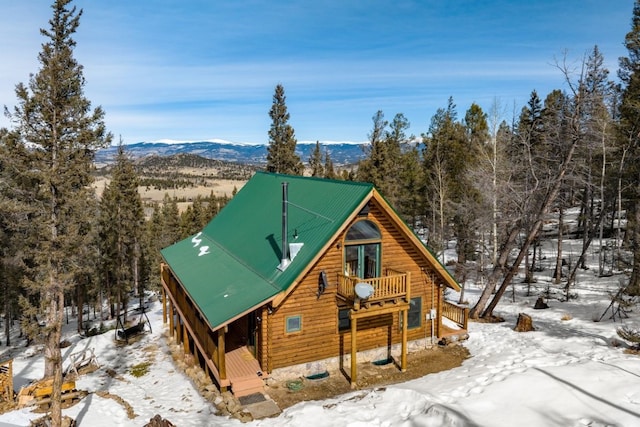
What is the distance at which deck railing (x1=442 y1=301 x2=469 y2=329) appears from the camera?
17922 millimetres

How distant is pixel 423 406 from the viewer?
11.1 metres

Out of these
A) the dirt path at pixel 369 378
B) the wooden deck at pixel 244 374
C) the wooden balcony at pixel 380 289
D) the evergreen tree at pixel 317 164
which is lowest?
the dirt path at pixel 369 378

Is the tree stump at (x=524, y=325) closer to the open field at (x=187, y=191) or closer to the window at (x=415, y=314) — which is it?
the window at (x=415, y=314)

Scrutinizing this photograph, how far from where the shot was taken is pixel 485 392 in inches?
462

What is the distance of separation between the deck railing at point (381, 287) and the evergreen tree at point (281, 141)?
2822cm

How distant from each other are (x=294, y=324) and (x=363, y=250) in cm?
370

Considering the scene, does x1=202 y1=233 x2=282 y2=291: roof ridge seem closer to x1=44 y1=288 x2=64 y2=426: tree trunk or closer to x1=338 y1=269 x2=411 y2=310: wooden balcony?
x1=338 y1=269 x2=411 y2=310: wooden balcony

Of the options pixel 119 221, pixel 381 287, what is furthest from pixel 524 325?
pixel 119 221

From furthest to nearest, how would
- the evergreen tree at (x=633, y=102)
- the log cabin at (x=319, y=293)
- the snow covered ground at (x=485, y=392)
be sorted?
the evergreen tree at (x=633, y=102)
the log cabin at (x=319, y=293)
the snow covered ground at (x=485, y=392)

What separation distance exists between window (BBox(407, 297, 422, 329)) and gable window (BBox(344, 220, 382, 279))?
225 centimetres

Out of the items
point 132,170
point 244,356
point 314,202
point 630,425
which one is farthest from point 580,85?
point 132,170

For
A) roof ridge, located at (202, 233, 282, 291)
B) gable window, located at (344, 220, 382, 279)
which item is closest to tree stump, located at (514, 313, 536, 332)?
gable window, located at (344, 220, 382, 279)

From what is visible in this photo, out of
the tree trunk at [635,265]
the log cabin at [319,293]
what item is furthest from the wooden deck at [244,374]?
the tree trunk at [635,265]

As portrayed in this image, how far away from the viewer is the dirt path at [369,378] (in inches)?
520
